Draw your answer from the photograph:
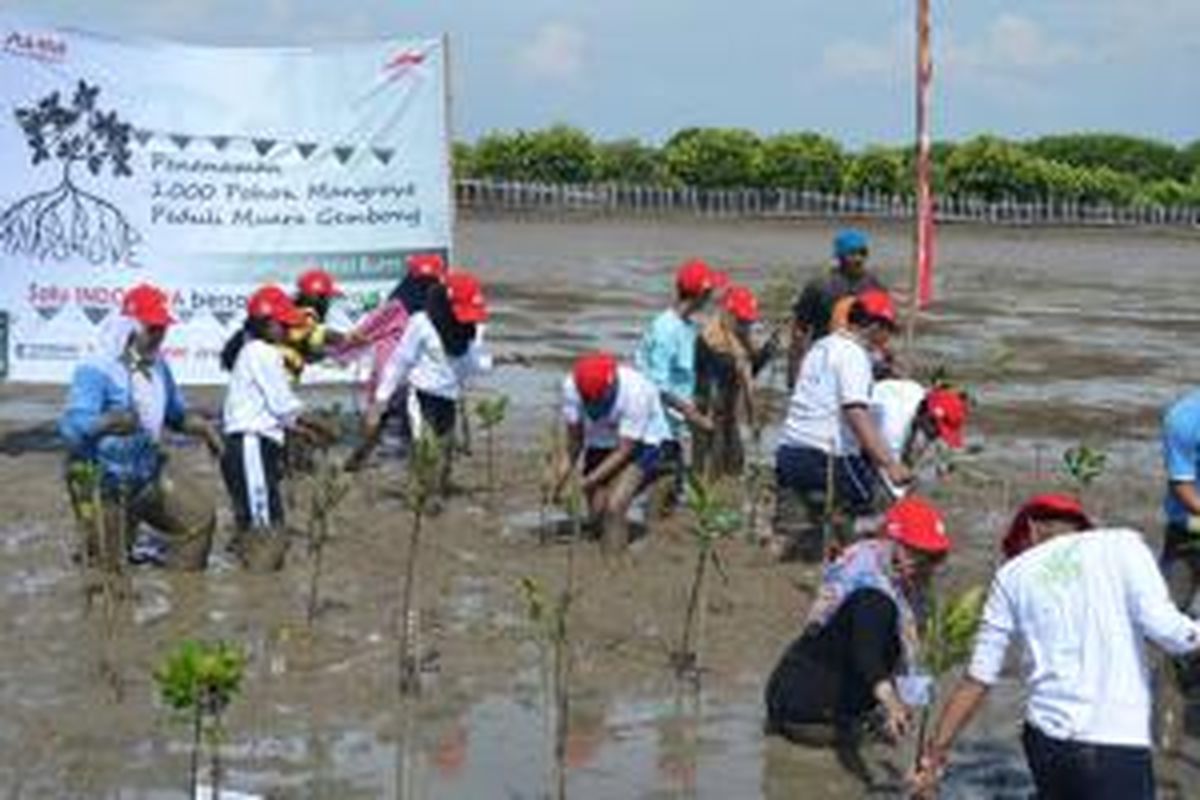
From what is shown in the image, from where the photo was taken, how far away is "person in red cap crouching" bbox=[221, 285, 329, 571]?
36.2 feet

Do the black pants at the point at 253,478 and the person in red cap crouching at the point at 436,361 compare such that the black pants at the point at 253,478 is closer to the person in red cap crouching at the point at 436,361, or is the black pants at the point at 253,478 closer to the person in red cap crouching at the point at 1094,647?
the person in red cap crouching at the point at 436,361

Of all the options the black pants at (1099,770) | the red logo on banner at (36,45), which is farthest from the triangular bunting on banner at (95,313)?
the black pants at (1099,770)

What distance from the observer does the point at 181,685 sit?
619 cm

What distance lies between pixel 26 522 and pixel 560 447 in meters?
3.13

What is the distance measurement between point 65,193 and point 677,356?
460cm

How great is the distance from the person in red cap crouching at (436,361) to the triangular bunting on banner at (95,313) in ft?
7.93

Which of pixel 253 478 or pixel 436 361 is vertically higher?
pixel 436 361

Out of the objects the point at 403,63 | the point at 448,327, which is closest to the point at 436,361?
the point at 448,327

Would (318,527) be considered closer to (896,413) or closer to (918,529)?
(896,413)

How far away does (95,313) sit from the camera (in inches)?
573

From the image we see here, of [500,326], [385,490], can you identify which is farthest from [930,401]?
[500,326]

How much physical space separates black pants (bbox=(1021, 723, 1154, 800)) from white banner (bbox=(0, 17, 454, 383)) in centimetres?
976

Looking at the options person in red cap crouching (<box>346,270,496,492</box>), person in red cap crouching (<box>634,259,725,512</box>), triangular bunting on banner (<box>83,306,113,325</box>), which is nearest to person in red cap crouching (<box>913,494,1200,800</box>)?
person in red cap crouching (<box>634,259,725,512</box>)

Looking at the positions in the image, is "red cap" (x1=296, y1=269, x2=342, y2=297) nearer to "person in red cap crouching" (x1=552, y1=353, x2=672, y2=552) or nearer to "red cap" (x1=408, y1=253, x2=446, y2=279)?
"red cap" (x1=408, y1=253, x2=446, y2=279)
